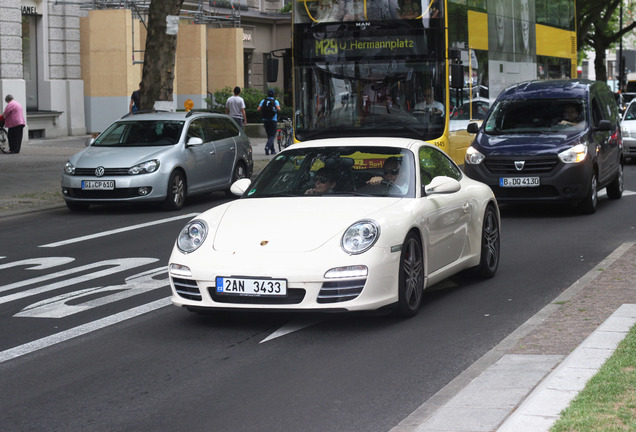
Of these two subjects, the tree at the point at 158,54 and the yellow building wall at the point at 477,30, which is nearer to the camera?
the yellow building wall at the point at 477,30

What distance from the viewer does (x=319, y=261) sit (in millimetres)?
7719

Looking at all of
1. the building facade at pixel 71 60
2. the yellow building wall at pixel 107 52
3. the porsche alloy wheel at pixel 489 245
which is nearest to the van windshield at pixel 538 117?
the porsche alloy wheel at pixel 489 245

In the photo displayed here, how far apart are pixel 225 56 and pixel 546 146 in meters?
29.6

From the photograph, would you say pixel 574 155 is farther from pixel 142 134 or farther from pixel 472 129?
pixel 142 134

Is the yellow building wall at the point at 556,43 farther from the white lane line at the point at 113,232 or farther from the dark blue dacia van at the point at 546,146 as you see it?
the white lane line at the point at 113,232

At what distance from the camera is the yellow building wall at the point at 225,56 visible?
43.8 meters

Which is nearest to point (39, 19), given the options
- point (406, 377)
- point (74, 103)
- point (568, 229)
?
point (74, 103)

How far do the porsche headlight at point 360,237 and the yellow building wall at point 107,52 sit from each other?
97.4 ft

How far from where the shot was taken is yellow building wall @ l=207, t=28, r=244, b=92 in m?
43.8

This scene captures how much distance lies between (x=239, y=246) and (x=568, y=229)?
7.51 metres

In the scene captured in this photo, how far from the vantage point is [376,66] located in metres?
17.1

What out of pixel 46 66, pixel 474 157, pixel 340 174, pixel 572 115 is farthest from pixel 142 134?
pixel 46 66

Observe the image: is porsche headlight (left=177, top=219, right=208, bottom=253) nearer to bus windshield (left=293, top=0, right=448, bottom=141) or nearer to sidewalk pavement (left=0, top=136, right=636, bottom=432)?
sidewalk pavement (left=0, top=136, right=636, bottom=432)

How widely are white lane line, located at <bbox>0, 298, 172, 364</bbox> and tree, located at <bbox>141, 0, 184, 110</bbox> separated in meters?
15.2
